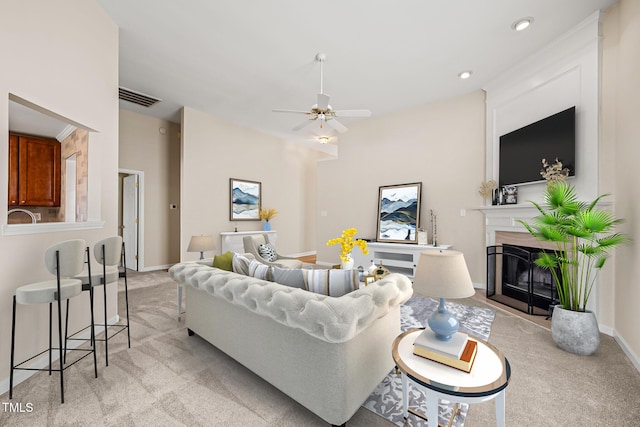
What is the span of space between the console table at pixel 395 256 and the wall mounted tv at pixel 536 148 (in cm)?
150

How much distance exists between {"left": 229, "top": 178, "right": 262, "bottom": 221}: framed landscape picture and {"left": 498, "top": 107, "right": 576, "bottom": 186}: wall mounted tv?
15.9 feet

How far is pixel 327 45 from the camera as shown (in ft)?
10.6

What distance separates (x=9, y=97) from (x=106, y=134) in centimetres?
92

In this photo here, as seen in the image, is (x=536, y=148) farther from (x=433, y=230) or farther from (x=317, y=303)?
(x=317, y=303)

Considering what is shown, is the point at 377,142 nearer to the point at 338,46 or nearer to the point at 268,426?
the point at 338,46

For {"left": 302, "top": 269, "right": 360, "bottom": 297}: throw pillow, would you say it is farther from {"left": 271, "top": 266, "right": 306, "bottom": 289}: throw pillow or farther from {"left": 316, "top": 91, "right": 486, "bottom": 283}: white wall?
{"left": 316, "top": 91, "right": 486, "bottom": 283}: white wall

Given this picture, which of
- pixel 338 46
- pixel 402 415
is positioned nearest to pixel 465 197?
pixel 338 46

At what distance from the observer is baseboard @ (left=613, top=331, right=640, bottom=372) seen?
2.08m

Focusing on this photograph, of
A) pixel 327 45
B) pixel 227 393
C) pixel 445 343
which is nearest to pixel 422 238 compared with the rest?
pixel 327 45

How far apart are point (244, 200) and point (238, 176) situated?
558mm

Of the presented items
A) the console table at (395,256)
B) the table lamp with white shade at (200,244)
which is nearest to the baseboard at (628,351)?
the console table at (395,256)

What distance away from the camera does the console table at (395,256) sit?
4637 millimetres

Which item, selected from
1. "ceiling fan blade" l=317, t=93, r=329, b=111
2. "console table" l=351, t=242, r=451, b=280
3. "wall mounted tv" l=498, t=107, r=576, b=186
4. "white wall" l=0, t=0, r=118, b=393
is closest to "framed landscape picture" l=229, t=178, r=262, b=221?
"console table" l=351, t=242, r=451, b=280

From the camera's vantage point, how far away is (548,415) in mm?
1599
